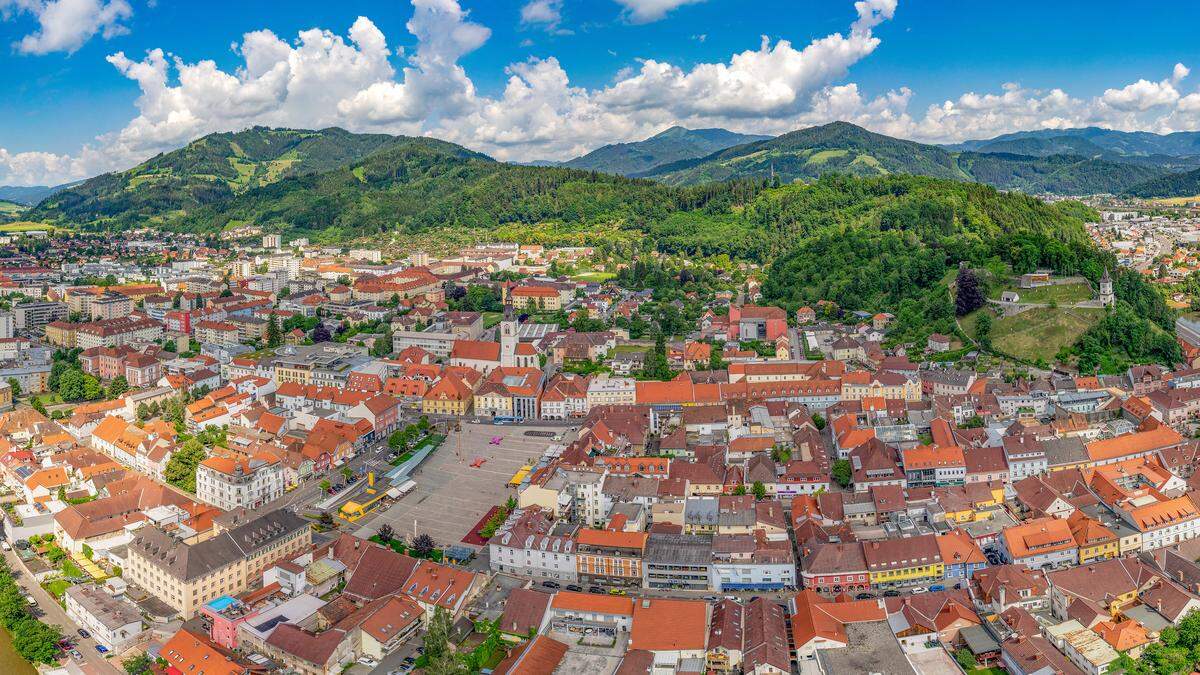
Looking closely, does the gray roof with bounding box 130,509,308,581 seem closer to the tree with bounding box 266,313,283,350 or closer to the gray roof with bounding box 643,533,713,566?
the gray roof with bounding box 643,533,713,566

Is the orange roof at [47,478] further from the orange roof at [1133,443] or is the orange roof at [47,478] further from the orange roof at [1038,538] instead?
the orange roof at [1133,443]

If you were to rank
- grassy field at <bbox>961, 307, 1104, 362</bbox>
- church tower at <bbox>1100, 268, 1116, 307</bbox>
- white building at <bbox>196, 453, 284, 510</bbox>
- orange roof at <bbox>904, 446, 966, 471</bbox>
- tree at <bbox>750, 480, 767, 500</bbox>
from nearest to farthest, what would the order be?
tree at <bbox>750, 480, 767, 500</bbox> → orange roof at <bbox>904, 446, 966, 471</bbox> → white building at <bbox>196, 453, 284, 510</bbox> → grassy field at <bbox>961, 307, 1104, 362</bbox> → church tower at <bbox>1100, 268, 1116, 307</bbox>

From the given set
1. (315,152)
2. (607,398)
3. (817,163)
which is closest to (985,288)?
(607,398)

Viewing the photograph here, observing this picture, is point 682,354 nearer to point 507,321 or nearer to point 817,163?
point 507,321

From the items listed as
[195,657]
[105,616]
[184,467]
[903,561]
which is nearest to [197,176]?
[184,467]

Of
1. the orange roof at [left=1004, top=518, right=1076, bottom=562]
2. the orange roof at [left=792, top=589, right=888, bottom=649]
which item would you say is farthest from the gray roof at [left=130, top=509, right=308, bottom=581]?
the orange roof at [left=1004, top=518, right=1076, bottom=562]

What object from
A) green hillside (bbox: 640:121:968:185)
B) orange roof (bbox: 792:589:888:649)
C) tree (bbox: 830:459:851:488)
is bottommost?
orange roof (bbox: 792:589:888:649)
